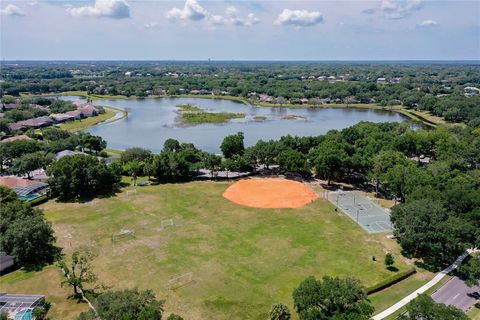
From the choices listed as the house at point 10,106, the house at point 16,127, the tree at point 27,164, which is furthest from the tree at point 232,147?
the house at point 10,106

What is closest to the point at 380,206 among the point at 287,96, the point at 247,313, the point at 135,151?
the point at 247,313

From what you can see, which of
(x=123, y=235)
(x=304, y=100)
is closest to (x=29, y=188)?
(x=123, y=235)

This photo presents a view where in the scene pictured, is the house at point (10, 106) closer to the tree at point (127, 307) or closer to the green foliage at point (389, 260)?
the tree at point (127, 307)

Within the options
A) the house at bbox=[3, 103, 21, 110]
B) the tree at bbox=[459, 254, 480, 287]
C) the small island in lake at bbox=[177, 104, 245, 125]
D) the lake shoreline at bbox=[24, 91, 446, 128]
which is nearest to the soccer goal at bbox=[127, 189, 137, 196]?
the tree at bbox=[459, 254, 480, 287]

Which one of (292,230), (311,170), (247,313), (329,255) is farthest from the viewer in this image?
(311,170)

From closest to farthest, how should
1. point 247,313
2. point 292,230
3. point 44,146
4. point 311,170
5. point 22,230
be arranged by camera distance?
point 247,313
point 22,230
point 292,230
point 311,170
point 44,146

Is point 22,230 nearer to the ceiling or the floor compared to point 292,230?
nearer to the ceiling

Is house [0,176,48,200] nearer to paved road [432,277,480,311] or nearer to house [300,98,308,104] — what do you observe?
paved road [432,277,480,311]

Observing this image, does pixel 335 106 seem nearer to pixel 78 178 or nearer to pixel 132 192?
pixel 132 192

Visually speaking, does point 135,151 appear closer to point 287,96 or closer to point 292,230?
point 292,230
